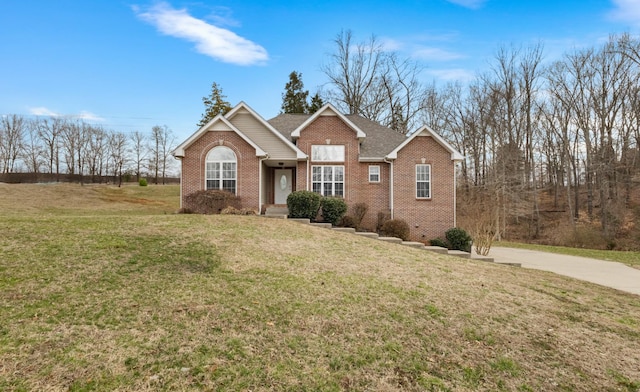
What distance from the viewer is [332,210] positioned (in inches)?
628

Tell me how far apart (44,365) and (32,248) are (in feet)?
16.2

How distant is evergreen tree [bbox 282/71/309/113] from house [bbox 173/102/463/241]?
60.1ft

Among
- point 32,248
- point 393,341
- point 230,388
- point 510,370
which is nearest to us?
point 230,388

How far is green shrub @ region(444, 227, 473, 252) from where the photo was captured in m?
15.7

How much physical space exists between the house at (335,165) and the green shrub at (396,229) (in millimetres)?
1336

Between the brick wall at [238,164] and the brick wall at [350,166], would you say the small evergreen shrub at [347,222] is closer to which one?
the brick wall at [350,166]

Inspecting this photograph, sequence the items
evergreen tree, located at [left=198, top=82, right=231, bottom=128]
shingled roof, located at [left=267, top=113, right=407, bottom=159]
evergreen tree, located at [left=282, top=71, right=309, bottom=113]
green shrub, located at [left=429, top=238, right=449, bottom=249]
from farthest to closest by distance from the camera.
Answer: evergreen tree, located at [left=282, top=71, right=309, bottom=113], evergreen tree, located at [left=198, top=82, right=231, bottom=128], shingled roof, located at [left=267, top=113, right=407, bottom=159], green shrub, located at [left=429, top=238, right=449, bottom=249]

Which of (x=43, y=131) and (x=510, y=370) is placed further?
(x=43, y=131)

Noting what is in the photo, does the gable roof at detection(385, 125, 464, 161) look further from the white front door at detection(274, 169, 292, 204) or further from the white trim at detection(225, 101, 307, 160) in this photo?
the white front door at detection(274, 169, 292, 204)

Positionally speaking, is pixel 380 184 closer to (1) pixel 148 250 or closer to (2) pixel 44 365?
(1) pixel 148 250

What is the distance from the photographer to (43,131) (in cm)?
4862

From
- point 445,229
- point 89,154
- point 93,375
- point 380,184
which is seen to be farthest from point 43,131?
point 93,375

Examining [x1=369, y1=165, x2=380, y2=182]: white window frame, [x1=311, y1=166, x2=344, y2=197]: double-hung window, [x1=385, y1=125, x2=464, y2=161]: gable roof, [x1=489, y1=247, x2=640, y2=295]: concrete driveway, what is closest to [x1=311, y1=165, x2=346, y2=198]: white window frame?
[x1=311, y1=166, x2=344, y2=197]: double-hung window

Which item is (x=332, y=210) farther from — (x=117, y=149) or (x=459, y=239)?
(x=117, y=149)
